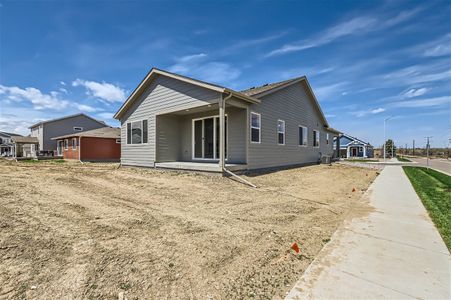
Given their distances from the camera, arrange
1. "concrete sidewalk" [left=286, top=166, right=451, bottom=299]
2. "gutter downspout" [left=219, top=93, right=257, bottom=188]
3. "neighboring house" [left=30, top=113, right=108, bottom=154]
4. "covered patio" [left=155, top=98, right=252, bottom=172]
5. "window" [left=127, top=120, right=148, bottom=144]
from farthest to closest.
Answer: "neighboring house" [left=30, top=113, right=108, bottom=154]
"window" [left=127, top=120, right=148, bottom=144]
"covered patio" [left=155, top=98, right=252, bottom=172]
"gutter downspout" [left=219, top=93, right=257, bottom=188]
"concrete sidewalk" [left=286, top=166, right=451, bottom=299]

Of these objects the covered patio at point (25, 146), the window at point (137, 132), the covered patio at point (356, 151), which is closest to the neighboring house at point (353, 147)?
the covered patio at point (356, 151)

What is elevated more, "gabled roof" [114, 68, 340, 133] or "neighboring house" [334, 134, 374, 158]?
Answer: "gabled roof" [114, 68, 340, 133]

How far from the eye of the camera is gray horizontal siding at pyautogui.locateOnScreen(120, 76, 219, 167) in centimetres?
965

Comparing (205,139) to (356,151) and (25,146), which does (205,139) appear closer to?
(356,151)

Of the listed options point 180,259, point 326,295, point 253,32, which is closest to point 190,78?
point 253,32

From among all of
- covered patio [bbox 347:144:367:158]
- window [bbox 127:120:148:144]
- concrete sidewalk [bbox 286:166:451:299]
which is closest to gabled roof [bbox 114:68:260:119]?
window [bbox 127:120:148:144]

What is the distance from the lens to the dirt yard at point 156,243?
2.02 meters

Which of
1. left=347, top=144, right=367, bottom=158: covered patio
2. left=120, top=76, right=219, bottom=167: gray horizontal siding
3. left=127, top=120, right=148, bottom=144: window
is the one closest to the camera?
left=120, top=76, right=219, bottom=167: gray horizontal siding

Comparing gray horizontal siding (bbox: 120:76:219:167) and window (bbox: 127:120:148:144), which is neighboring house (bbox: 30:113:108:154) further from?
gray horizontal siding (bbox: 120:76:219:167)

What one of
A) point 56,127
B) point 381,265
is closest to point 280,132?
point 381,265

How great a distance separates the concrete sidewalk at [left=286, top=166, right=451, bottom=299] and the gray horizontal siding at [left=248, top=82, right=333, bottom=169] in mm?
6384

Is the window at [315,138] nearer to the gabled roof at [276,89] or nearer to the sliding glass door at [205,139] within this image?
the gabled roof at [276,89]

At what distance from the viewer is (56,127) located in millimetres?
30906

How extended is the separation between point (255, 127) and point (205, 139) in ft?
9.65
